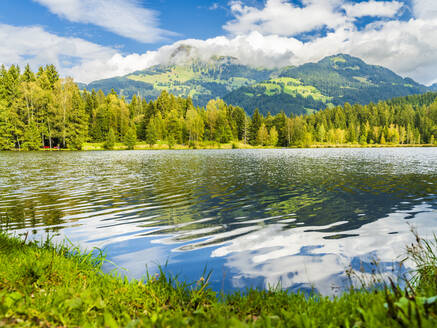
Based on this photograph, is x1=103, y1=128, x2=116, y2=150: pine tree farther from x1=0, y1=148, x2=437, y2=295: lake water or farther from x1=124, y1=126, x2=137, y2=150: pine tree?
x1=0, y1=148, x2=437, y2=295: lake water

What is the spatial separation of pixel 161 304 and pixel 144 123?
13926cm

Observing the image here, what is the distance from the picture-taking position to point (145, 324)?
2592 mm

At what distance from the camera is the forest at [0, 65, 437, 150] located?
86.5 m

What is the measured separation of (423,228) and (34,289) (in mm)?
11528

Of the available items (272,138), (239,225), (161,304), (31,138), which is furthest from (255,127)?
(161,304)

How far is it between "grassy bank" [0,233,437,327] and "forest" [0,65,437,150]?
312ft

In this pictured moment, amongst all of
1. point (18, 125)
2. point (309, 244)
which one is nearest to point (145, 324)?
point (309, 244)

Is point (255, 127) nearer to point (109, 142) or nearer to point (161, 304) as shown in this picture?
point (109, 142)

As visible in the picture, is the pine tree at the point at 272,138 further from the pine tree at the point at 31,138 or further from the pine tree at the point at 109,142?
the pine tree at the point at 31,138

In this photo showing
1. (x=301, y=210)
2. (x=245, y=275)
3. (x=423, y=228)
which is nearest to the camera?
(x=245, y=275)

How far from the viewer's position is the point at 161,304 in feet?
14.1

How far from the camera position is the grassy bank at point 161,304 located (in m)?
2.74

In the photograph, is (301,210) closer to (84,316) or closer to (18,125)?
(84,316)

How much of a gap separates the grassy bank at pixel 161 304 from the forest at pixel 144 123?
94978 millimetres
